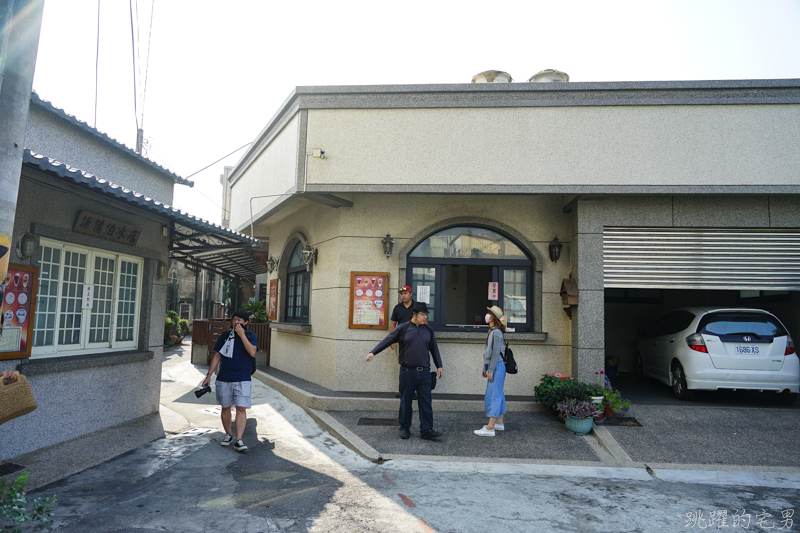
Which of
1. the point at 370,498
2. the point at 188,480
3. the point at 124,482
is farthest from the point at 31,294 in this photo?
the point at 370,498

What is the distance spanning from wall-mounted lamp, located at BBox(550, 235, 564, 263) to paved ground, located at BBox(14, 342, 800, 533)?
9.09ft

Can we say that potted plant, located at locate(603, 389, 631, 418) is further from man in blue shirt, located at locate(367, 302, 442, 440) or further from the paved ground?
man in blue shirt, located at locate(367, 302, 442, 440)

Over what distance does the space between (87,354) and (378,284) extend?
14.8ft

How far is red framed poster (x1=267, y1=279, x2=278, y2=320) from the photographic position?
1203cm

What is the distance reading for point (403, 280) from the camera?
8992mm

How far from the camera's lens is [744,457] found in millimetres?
6281

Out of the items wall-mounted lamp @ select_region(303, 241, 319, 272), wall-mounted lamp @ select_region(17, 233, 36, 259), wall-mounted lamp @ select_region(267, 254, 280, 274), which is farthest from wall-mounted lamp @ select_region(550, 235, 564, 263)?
wall-mounted lamp @ select_region(17, 233, 36, 259)

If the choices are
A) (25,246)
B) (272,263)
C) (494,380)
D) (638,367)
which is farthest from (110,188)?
(638,367)

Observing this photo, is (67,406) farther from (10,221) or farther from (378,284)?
(378,284)

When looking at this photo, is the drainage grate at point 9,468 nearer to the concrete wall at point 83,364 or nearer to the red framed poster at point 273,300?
the concrete wall at point 83,364

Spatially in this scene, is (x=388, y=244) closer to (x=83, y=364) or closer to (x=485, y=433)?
(x=485, y=433)

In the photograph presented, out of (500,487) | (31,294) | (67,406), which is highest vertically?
(31,294)

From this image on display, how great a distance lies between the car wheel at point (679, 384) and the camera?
28.0 feet

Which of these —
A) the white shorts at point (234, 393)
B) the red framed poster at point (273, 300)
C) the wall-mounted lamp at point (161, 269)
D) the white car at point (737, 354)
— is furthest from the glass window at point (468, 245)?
the red framed poster at point (273, 300)
